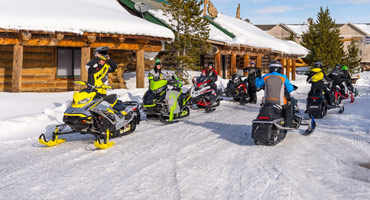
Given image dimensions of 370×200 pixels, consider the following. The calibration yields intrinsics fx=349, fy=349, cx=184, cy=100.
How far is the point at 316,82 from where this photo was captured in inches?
410

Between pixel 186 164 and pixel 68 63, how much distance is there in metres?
13.0

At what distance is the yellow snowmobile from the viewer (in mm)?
6141

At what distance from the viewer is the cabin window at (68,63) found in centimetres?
1644

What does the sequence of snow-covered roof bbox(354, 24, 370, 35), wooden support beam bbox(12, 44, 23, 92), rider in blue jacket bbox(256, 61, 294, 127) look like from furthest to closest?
1. snow-covered roof bbox(354, 24, 370, 35)
2. wooden support beam bbox(12, 44, 23, 92)
3. rider in blue jacket bbox(256, 61, 294, 127)

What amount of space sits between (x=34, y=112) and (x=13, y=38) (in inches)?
173

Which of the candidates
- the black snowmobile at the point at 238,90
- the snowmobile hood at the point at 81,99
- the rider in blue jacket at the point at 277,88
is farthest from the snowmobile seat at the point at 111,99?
the black snowmobile at the point at 238,90

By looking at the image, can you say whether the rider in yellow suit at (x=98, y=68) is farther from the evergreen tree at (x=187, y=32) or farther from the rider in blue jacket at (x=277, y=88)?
the evergreen tree at (x=187, y=32)

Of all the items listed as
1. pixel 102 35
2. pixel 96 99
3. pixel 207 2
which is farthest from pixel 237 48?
pixel 96 99

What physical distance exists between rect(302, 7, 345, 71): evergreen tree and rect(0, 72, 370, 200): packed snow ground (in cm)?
3067

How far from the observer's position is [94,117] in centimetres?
632

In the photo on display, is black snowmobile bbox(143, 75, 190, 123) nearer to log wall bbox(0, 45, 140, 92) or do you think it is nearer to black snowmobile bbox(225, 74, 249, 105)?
black snowmobile bbox(225, 74, 249, 105)

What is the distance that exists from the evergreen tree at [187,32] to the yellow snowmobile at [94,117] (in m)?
11.9

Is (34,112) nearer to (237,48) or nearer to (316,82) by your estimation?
(316,82)

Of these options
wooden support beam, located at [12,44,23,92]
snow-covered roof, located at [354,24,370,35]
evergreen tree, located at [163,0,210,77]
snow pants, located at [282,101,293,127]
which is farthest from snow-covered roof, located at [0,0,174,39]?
snow-covered roof, located at [354,24,370,35]
